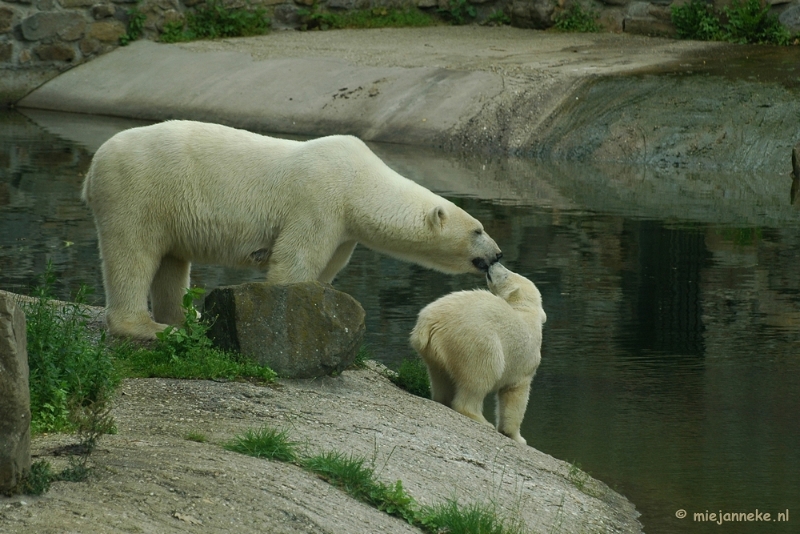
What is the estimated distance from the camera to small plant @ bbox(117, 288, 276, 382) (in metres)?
5.52

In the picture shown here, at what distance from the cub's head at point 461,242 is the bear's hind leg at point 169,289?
1365 mm

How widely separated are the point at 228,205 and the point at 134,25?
14.5 metres

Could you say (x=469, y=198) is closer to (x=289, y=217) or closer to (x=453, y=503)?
(x=289, y=217)

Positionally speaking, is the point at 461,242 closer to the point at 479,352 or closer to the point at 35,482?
the point at 479,352

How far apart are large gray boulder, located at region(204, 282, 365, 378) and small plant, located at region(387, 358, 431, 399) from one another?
0.74 meters

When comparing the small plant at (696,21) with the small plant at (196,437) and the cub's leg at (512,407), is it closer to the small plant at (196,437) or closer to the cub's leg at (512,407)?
the cub's leg at (512,407)

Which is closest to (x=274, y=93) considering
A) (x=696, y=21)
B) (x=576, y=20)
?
(x=576, y=20)

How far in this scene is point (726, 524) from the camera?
515 centimetres

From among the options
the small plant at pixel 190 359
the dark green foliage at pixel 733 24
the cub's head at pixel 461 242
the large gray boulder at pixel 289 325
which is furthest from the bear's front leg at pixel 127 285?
the dark green foliage at pixel 733 24

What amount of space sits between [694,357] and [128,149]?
3515mm

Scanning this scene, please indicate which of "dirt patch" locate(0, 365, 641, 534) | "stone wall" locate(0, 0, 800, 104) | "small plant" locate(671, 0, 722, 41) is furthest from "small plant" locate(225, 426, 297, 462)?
"stone wall" locate(0, 0, 800, 104)

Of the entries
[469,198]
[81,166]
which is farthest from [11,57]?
[469,198]

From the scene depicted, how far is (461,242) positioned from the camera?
6621mm

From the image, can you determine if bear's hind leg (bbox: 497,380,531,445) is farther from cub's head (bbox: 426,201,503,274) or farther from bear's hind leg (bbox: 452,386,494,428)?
cub's head (bbox: 426,201,503,274)
